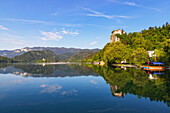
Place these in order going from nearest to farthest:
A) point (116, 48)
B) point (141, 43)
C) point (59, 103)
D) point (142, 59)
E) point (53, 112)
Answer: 1. point (53, 112)
2. point (59, 103)
3. point (142, 59)
4. point (116, 48)
5. point (141, 43)

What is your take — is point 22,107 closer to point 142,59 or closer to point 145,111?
point 145,111

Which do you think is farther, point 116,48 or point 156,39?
point 156,39

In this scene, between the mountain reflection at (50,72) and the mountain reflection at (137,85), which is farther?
the mountain reflection at (50,72)

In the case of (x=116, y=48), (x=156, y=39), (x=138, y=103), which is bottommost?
(x=138, y=103)

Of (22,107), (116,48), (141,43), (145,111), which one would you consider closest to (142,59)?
(116,48)

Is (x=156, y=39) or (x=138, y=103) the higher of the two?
(x=156, y=39)

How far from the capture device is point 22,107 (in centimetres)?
1385

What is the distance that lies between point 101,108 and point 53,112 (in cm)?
493

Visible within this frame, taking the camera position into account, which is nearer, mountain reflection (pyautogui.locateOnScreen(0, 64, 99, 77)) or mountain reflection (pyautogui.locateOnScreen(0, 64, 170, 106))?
mountain reflection (pyautogui.locateOnScreen(0, 64, 170, 106))

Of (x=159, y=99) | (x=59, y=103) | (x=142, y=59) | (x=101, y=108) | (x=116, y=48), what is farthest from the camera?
(x=116, y=48)

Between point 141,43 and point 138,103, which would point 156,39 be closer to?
point 141,43

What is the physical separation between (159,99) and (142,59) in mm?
65263

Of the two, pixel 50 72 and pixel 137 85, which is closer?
pixel 137 85

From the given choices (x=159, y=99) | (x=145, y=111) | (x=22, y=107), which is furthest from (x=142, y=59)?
(x=22, y=107)
